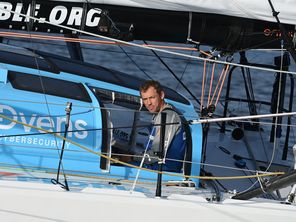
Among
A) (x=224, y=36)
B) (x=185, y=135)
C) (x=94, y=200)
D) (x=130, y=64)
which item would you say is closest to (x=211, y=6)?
(x=224, y=36)

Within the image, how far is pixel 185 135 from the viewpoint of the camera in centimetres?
583

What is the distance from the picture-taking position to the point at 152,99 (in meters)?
5.55

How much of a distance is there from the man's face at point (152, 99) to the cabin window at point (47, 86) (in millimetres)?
476

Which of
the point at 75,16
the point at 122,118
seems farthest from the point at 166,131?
the point at 75,16

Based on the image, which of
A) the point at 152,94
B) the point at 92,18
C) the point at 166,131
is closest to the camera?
the point at 152,94

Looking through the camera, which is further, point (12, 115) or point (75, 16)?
point (75, 16)

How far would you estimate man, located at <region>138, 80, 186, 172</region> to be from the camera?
18.2 ft

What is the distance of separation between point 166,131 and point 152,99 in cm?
30

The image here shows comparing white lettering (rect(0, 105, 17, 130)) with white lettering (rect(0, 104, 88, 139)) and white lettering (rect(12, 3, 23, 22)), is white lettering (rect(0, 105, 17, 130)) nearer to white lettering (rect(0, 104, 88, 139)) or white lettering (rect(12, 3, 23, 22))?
white lettering (rect(0, 104, 88, 139))

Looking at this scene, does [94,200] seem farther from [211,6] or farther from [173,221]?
[211,6]

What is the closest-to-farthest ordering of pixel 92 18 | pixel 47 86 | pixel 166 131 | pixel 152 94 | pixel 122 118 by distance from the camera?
pixel 152 94, pixel 166 131, pixel 47 86, pixel 92 18, pixel 122 118

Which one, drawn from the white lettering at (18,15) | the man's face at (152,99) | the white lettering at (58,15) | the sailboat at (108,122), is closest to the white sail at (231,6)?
the sailboat at (108,122)

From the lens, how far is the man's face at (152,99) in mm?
5535

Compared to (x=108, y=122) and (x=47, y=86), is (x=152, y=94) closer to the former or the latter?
(x=108, y=122)
